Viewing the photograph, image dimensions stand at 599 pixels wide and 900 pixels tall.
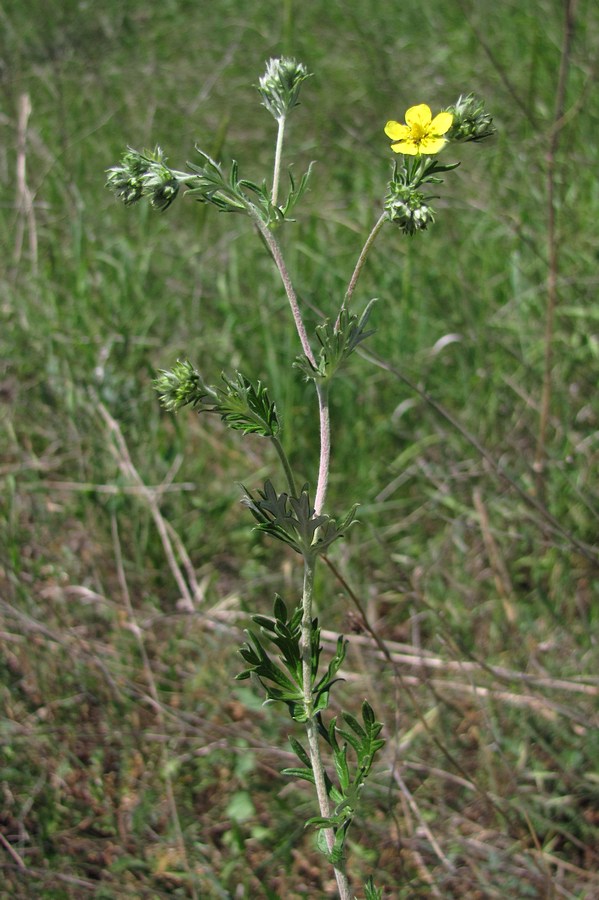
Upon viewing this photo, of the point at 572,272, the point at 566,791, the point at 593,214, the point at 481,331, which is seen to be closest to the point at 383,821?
the point at 566,791

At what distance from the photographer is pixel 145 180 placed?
1273mm

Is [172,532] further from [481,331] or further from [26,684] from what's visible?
[481,331]

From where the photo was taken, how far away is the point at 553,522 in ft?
7.04

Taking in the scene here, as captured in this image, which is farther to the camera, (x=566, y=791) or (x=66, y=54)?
(x=66, y=54)

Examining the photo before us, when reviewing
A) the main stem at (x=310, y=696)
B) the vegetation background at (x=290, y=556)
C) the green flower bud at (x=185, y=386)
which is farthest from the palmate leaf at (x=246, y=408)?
the vegetation background at (x=290, y=556)

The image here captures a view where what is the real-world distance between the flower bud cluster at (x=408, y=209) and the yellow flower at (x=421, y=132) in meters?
0.06

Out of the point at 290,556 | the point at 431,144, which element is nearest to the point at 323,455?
the point at 431,144

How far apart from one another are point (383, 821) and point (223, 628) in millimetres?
682

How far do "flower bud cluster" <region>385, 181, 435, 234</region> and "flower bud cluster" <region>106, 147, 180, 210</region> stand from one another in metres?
0.31

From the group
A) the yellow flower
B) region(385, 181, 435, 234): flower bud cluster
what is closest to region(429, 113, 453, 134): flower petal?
the yellow flower

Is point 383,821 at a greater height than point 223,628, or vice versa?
point 223,628

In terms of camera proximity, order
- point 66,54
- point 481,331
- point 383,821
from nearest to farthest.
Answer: point 383,821
point 481,331
point 66,54

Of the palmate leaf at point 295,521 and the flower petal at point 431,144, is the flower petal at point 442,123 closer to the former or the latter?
the flower petal at point 431,144

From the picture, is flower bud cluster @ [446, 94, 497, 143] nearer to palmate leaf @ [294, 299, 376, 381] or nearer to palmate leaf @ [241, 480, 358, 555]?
palmate leaf @ [294, 299, 376, 381]
